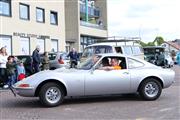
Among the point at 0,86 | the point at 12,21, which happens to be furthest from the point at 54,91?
the point at 12,21

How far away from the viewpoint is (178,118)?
8812 millimetres

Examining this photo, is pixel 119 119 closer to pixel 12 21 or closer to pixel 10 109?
pixel 10 109

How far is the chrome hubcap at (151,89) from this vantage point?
11.7 m

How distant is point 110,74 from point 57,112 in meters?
2.12

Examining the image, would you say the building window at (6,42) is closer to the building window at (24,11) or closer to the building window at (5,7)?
the building window at (5,7)

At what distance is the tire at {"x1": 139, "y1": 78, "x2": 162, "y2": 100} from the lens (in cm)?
1163

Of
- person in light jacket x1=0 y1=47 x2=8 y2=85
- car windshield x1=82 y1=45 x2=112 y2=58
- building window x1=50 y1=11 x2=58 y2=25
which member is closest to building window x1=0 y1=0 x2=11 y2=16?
building window x1=50 y1=11 x2=58 y2=25

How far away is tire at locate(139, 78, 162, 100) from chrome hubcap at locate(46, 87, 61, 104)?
7.86ft

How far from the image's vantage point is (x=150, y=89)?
11727mm

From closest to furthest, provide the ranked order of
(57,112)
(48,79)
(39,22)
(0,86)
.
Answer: (57,112), (48,79), (0,86), (39,22)

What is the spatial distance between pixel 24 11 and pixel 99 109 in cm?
2470

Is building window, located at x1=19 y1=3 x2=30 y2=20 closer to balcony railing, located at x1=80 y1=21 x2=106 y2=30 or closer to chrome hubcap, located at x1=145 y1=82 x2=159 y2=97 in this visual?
balcony railing, located at x1=80 y1=21 x2=106 y2=30

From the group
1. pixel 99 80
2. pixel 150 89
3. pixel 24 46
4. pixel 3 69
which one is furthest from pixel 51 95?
pixel 24 46

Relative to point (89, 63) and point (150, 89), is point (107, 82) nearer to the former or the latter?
point (89, 63)
